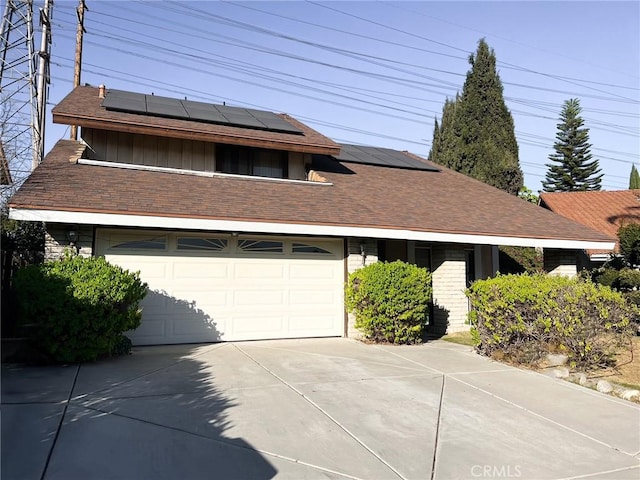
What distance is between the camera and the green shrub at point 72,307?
23.3 feet

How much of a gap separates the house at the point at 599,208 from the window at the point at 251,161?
1472 centimetres

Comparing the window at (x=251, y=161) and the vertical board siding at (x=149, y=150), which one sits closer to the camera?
the vertical board siding at (x=149, y=150)

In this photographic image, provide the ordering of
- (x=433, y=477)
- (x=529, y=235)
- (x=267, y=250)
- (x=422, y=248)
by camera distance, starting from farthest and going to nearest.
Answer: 1. (x=422, y=248)
2. (x=529, y=235)
3. (x=267, y=250)
4. (x=433, y=477)

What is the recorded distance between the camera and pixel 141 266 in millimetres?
9266

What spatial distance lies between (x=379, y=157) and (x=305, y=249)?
303 inches

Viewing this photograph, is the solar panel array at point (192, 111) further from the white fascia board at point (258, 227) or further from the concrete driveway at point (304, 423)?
the concrete driveway at point (304, 423)

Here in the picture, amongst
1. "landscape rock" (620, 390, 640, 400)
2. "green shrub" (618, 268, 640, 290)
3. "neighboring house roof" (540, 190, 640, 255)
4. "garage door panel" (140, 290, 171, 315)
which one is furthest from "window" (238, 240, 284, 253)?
"neighboring house roof" (540, 190, 640, 255)

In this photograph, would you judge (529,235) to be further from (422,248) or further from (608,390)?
(608,390)

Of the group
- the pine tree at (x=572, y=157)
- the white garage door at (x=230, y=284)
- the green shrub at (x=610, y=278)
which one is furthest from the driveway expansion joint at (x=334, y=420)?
the pine tree at (x=572, y=157)

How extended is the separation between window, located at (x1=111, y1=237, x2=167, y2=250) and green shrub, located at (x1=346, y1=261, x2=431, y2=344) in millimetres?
4187

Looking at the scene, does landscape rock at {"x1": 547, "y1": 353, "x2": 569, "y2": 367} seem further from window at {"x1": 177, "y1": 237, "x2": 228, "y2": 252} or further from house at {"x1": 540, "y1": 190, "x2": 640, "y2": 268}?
house at {"x1": 540, "y1": 190, "x2": 640, "y2": 268}

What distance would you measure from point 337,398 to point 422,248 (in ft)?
25.4

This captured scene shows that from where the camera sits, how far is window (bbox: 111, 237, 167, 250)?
30.2ft

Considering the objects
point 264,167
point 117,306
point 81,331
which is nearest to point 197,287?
point 117,306
